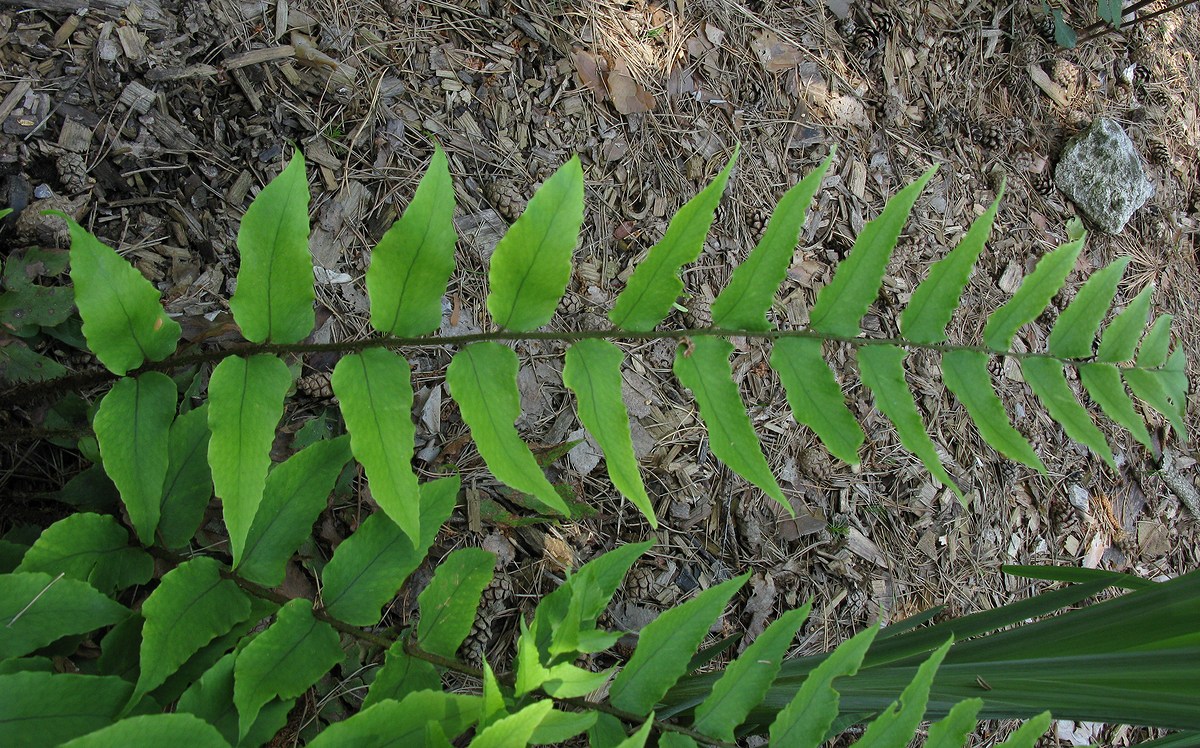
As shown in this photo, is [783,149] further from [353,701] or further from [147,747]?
[147,747]

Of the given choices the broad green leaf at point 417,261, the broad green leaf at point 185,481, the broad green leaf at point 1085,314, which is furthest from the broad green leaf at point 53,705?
the broad green leaf at point 1085,314

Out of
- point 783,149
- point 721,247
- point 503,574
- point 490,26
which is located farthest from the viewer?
point 783,149

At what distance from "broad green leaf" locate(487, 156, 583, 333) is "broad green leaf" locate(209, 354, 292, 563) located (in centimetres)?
34

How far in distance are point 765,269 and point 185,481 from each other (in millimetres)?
995

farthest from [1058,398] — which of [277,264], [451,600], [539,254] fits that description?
[277,264]

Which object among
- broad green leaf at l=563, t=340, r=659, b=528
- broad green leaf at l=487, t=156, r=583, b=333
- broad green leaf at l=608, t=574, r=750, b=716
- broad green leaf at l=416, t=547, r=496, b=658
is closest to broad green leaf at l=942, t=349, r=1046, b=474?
broad green leaf at l=608, t=574, r=750, b=716

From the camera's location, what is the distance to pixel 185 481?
1.30 metres

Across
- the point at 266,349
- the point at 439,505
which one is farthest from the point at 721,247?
the point at 266,349

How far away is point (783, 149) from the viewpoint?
248cm

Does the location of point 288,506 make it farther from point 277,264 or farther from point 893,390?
point 893,390

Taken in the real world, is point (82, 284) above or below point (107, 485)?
above

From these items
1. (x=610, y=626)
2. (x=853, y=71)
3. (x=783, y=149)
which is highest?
(x=853, y=71)

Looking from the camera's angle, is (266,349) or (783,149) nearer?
(266,349)

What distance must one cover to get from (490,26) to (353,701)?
164cm
